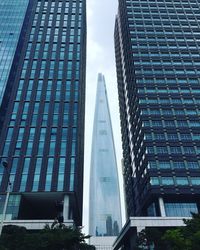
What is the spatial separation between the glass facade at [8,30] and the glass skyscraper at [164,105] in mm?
47168

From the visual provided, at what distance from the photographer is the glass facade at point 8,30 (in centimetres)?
10019

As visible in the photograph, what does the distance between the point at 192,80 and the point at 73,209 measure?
203ft

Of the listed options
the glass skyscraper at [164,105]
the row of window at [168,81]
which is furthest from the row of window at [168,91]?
the row of window at [168,81]

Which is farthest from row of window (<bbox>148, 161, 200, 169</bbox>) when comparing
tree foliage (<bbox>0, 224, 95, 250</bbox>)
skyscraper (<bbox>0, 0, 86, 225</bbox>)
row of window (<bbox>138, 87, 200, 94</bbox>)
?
tree foliage (<bbox>0, 224, 95, 250</bbox>)

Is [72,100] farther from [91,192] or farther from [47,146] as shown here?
[91,192]

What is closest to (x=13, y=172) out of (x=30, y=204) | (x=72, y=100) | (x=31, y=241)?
(x=30, y=204)

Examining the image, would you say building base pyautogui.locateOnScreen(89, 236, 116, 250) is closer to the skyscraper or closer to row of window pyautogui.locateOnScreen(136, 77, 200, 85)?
the skyscraper

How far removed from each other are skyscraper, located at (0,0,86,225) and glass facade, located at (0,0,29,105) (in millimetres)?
2224

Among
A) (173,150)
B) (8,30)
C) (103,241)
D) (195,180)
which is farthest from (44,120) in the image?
(103,241)

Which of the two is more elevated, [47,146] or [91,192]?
[91,192]

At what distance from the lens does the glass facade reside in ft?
329

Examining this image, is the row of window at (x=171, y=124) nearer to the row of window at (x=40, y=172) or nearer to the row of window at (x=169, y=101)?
the row of window at (x=169, y=101)

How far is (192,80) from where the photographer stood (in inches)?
3883

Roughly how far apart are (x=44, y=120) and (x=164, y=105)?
4040cm
